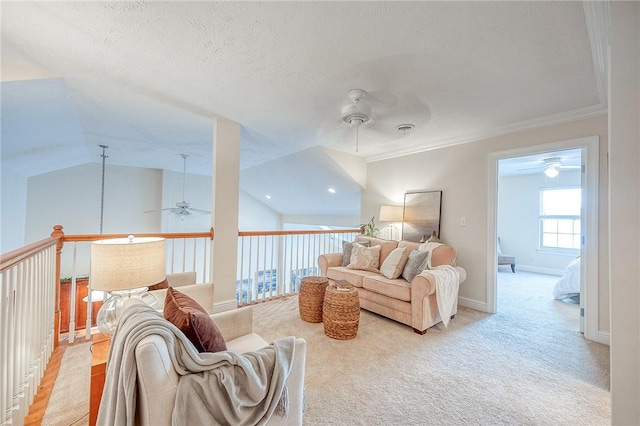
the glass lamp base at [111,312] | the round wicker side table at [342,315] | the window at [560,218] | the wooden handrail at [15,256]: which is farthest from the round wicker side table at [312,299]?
the window at [560,218]

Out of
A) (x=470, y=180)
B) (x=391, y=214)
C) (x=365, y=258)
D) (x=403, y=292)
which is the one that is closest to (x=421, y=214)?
(x=391, y=214)

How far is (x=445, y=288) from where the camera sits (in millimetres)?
2891

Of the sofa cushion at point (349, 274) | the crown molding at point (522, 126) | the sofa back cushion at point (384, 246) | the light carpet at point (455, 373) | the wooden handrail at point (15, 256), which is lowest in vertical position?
the light carpet at point (455, 373)

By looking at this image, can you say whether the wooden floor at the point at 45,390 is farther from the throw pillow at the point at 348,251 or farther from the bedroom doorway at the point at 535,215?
the bedroom doorway at the point at 535,215

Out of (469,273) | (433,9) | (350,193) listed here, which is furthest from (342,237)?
(433,9)

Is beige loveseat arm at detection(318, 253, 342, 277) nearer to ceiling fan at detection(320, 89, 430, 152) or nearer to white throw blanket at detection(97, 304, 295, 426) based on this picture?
ceiling fan at detection(320, 89, 430, 152)

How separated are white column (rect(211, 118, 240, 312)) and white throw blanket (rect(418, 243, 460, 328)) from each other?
241 centimetres

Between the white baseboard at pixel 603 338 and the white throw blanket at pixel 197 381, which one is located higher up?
the white throw blanket at pixel 197 381

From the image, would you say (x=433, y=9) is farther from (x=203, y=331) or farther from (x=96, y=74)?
(x=96, y=74)

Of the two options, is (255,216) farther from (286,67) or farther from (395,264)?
(286,67)

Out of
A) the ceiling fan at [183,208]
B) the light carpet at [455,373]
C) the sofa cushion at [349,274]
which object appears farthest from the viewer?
the ceiling fan at [183,208]

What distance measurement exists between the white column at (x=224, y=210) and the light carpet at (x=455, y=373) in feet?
1.80

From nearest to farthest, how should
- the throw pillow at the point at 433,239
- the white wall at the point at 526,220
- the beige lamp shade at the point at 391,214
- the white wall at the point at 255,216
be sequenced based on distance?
the throw pillow at the point at 433,239 < the beige lamp shade at the point at 391,214 < the white wall at the point at 526,220 < the white wall at the point at 255,216

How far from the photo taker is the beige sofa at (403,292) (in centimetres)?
274
